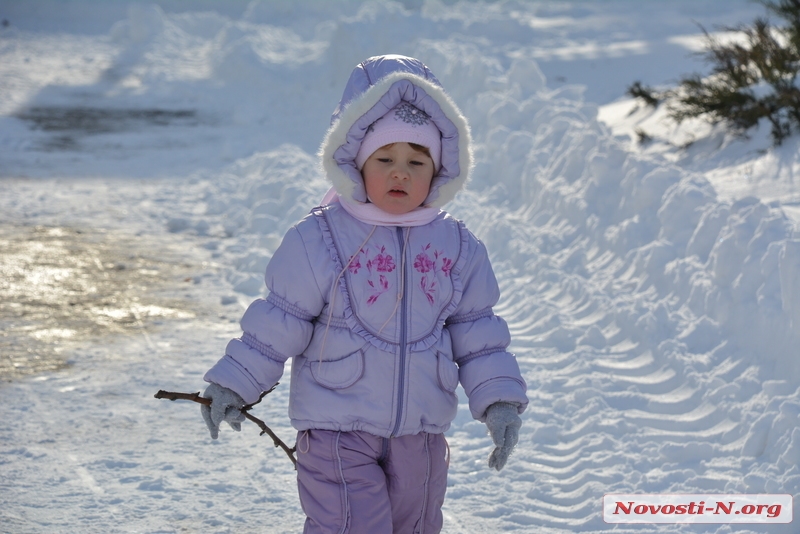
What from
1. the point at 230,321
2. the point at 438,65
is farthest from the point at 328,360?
the point at 438,65

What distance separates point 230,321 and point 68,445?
159 centimetres

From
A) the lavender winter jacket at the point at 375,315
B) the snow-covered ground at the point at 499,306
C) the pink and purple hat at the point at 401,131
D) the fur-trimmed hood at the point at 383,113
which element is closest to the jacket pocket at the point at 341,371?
the lavender winter jacket at the point at 375,315

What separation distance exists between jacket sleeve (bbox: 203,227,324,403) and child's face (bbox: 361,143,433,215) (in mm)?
254

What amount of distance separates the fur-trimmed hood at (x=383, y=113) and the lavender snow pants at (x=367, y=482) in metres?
0.66

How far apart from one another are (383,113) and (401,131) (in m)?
0.07

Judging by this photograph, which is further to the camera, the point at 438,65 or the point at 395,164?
the point at 438,65

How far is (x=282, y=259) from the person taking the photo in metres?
2.66

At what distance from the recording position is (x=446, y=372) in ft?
8.81

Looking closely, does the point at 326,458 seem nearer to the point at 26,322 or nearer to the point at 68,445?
the point at 68,445

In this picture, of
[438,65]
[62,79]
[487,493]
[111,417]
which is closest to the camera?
[487,493]

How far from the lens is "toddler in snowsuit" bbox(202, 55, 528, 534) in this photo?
2.61m

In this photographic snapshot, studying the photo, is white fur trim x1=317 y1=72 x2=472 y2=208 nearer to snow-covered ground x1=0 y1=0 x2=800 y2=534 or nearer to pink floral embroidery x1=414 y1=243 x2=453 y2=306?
pink floral embroidery x1=414 y1=243 x2=453 y2=306
